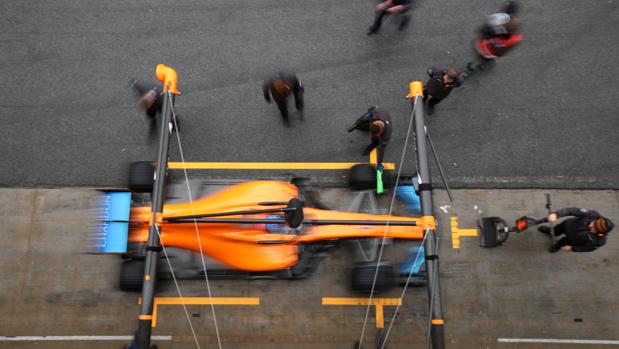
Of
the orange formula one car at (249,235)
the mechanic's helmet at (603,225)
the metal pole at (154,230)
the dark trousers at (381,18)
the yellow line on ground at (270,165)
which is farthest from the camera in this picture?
the dark trousers at (381,18)

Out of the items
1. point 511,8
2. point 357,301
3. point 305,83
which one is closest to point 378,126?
point 305,83

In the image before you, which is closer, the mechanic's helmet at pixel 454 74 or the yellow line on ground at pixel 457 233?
the mechanic's helmet at pixel 454 74

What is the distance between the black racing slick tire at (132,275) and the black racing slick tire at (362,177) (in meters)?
3.82

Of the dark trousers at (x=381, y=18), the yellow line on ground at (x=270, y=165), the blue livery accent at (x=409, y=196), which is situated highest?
the dark trousers at (x=381, y=18)

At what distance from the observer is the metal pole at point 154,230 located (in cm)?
509

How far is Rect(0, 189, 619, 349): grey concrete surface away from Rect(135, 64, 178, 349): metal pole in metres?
1.98

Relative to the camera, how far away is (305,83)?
27.5 ft

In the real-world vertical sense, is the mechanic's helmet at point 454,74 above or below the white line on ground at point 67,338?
above

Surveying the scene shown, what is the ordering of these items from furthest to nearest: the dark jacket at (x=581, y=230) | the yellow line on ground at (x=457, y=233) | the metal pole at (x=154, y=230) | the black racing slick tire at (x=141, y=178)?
the yellow line on ground at (x=457, y=233), the black racing slick tire at (x=141, y=178), the dark jacket at (x=581, y=230), the metal pole at (x=154, y=230)

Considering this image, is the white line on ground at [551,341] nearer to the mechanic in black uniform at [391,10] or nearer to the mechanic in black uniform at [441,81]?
the mechanic in black uniform at [441,81]

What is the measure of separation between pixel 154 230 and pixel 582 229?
6.37 meters

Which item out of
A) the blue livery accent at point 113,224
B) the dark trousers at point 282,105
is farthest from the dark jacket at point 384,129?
the blue livery accent at point 113,224

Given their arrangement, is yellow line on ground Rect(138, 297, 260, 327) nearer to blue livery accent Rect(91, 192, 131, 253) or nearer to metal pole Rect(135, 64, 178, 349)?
blue livery accent Rect(91, 192, 131, 253)

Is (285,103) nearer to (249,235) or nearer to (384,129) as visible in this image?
(384,129)
